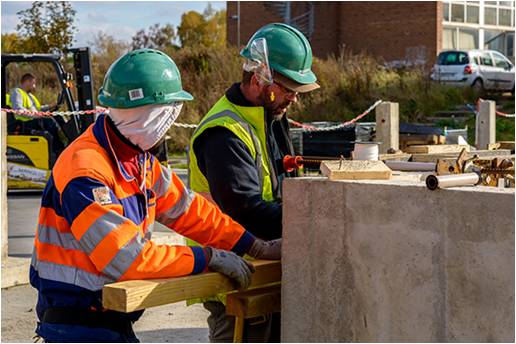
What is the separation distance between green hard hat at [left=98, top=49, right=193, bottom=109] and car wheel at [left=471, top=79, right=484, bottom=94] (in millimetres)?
26198

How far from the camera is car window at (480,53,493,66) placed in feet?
98.5

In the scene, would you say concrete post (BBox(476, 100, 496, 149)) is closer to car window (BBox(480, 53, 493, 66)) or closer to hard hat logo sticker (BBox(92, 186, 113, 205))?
hard hat logo sticker (BBox(92, 186, 113, 205))

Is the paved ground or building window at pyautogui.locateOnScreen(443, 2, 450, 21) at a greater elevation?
building window at pyautogui.locateOnScreen(443, 2, 450, 21)

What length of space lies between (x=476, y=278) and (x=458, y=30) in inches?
1454

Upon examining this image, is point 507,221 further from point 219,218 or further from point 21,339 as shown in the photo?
point 21,339

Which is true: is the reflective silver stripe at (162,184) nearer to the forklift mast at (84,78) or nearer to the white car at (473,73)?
the forklift mast at (84,78)

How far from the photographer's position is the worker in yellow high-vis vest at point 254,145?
4086mm

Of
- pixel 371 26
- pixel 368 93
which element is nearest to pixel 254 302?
pixel 368 93

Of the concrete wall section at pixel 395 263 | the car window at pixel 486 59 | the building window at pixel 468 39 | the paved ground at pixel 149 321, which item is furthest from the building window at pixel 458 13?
the concrete wall section at pixel 395 263

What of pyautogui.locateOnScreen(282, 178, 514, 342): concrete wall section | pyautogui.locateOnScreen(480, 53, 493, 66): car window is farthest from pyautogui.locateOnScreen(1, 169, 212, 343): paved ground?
pyautogui.locateOnScreen(480, 53, 493, 66): car window

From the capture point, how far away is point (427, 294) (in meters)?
3.44

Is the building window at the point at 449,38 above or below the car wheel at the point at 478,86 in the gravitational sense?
above

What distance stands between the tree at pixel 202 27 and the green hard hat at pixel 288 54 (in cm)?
4336

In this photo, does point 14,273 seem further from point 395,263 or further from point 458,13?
point 458,13
